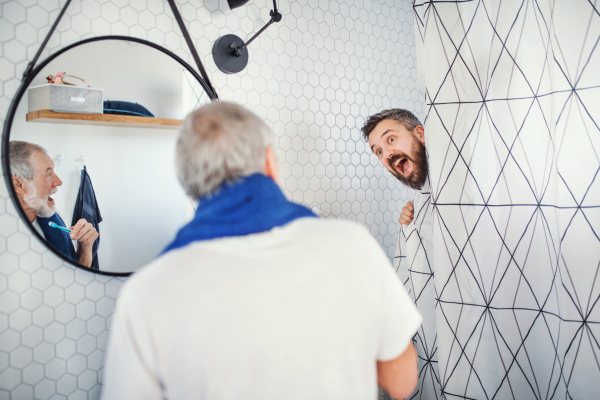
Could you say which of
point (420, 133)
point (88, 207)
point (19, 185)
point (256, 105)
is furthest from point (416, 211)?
point (19, 185)

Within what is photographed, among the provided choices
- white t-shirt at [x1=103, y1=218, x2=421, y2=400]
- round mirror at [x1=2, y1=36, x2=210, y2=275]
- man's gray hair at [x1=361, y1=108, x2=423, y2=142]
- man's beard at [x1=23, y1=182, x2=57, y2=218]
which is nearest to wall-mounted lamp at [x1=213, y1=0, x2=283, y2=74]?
round mirror at [x1=2, y1=36, x2=210, y2=275]

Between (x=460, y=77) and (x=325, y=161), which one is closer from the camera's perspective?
(x=460, y=77)

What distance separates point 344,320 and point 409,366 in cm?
22

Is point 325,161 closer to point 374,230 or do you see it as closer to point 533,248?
point 374,230

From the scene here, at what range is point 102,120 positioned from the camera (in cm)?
88

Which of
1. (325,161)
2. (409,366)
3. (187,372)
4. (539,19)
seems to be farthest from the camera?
(325,161)

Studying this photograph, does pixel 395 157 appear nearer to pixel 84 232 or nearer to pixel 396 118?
pixel 396 118

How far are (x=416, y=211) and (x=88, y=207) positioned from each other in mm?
987

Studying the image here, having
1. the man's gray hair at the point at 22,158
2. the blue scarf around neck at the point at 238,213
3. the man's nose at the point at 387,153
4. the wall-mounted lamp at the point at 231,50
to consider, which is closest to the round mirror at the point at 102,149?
the man's gray hair at the point at 22,158

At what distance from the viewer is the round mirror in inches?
32.1

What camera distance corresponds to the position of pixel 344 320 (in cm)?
51

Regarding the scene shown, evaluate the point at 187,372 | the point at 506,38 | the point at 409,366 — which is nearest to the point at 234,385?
the point at 187,372

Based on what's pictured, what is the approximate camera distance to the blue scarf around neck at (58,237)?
829 millimetres

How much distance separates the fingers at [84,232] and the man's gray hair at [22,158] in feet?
0.48
